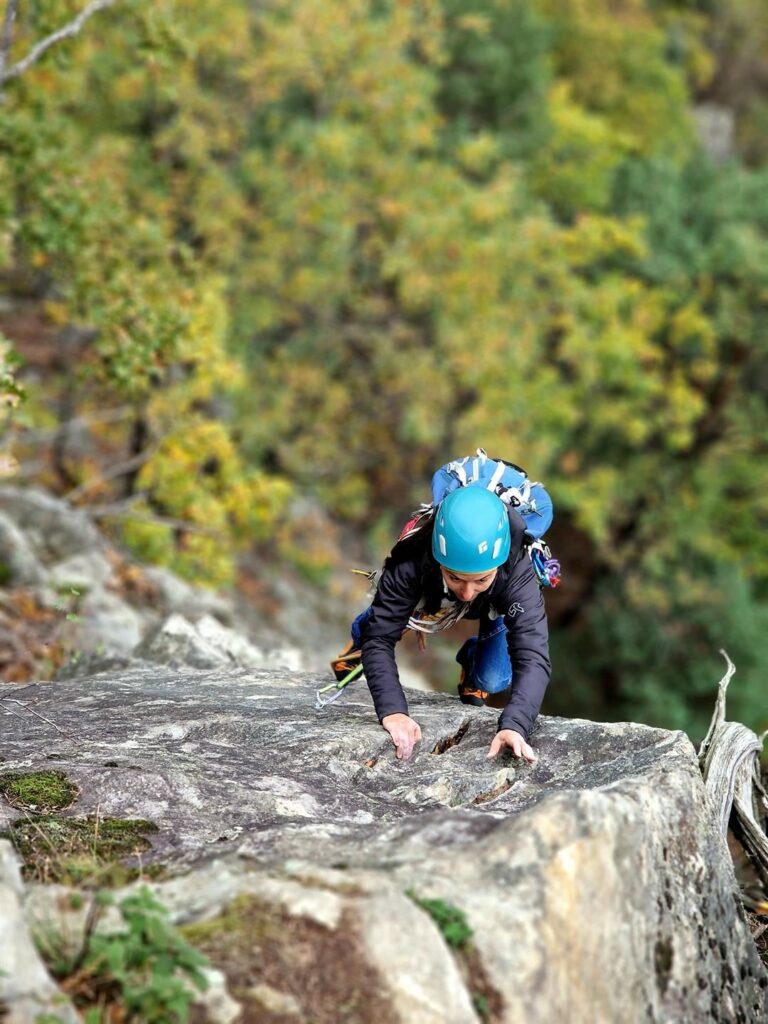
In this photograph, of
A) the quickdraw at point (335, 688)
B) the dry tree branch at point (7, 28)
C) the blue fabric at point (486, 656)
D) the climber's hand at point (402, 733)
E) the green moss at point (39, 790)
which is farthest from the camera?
A: the dry tree branch at point (7, 28)

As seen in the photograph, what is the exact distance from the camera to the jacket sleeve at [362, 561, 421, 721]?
5547 millimetres

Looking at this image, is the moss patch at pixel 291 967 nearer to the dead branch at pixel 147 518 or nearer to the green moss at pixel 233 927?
the green moss at pixel 233 927

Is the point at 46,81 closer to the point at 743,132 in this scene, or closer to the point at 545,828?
the point at 545,828

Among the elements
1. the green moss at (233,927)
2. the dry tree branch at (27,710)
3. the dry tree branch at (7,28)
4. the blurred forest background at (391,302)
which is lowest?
the green moss at (233,927)

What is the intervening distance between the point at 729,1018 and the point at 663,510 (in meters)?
25.7

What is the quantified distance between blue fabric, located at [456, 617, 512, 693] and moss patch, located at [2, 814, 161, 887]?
98.2 inches

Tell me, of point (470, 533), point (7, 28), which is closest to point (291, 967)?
point (470, 533)

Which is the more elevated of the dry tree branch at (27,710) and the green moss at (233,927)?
the dry tree branch at (27,710)

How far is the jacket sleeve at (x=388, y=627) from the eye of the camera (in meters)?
5.55

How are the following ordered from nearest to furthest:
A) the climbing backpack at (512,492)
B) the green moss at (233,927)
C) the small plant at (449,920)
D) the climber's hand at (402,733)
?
the green moss at (233,927)
the small plant at (449,920)
the climber's hand at (402,733)
the climbing backpack at (512,492)

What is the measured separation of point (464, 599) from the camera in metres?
5.34

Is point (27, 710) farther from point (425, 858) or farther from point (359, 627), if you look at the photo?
point (425, 858)

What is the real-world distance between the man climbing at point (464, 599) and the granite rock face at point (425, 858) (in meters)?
0.20

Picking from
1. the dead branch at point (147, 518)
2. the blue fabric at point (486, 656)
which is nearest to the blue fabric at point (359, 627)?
the blue fabric at point (486, 656)
